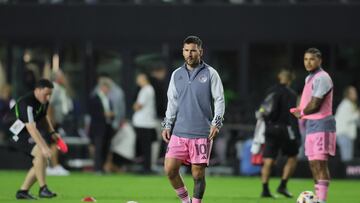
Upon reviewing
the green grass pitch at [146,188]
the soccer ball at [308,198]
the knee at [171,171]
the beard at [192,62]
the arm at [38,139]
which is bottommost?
the green grass pitch at [146,188]

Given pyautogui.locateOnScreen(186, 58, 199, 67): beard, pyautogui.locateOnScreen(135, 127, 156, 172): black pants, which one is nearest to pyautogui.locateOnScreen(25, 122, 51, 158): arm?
pyautogui.locateOnScreen(186, 58, 199, 67): beard

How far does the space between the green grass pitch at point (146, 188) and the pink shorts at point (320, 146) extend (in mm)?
2252

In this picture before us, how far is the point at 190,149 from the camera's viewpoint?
15.0 meters

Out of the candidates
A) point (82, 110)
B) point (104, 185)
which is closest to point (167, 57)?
point (82, 110)

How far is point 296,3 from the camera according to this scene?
33156 mm

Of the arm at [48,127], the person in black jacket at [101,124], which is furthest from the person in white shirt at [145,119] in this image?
the arm at [48,127]

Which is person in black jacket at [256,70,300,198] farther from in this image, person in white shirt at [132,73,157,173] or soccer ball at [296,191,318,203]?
person in white shirt at [132,73,157,173]

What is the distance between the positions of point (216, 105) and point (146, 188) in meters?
7.33

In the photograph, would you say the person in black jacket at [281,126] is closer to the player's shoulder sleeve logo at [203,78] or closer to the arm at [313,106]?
the arm at [313,106]

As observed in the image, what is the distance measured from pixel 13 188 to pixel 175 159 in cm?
674

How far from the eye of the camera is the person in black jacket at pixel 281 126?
2005 centimetres

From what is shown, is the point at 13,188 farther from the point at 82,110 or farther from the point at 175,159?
the point at 82,110

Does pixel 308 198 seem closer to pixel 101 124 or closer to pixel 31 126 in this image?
pixel 31 126

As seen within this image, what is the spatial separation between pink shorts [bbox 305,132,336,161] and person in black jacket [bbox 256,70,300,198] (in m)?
3.55
